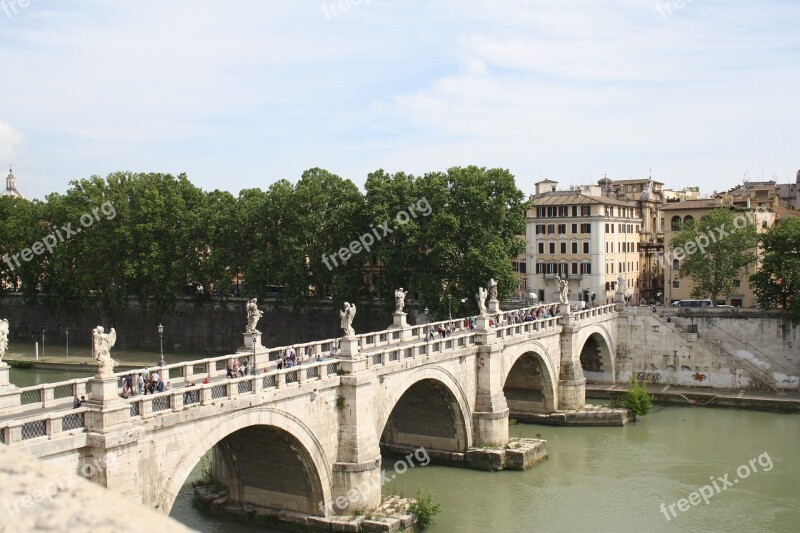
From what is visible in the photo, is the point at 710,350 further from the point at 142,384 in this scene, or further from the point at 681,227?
the point at 142,384

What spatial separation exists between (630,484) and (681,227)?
32.7 metres

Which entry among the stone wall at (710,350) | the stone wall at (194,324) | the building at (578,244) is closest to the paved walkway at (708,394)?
the stone wall at (710,350)

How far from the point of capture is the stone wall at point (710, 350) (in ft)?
145

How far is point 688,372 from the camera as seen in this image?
45.3 metres

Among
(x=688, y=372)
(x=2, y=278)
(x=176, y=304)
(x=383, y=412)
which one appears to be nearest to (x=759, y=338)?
(x=688, y=372)

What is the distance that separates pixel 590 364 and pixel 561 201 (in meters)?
18.4

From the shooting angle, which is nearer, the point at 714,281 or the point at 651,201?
the point at 714,281

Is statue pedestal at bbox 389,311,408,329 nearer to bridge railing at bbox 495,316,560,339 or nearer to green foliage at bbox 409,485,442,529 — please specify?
bridge railing at bbox 495,316,560,339

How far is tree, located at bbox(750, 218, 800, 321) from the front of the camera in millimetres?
44125

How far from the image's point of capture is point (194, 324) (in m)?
58.2

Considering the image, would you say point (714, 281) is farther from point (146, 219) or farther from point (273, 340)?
point (146, 219)

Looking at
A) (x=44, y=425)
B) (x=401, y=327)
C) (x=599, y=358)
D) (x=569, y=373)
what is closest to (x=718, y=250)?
(x=599, y=358)

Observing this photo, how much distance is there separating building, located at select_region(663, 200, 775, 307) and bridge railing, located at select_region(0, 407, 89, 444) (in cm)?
4742

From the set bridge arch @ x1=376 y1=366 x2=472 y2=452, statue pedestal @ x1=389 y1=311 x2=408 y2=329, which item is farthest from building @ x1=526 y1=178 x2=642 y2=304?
statue pedestal @ x1=389 y1=311 x2=408 y2=329
